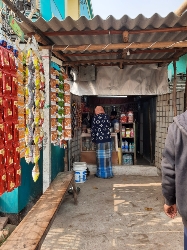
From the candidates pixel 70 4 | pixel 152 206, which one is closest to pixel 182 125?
pixel 152 206

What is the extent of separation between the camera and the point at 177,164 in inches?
87.3

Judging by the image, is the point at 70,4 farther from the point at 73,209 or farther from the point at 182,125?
the point at 182,125

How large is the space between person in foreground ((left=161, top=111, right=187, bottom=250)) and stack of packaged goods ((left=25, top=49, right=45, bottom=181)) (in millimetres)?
2057

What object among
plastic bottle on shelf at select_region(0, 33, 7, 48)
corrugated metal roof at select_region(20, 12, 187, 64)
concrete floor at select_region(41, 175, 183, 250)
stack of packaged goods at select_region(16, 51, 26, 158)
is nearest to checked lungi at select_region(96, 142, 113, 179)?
concrete floor at select_region(41, 175, 183, 250)

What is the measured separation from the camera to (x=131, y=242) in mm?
4027

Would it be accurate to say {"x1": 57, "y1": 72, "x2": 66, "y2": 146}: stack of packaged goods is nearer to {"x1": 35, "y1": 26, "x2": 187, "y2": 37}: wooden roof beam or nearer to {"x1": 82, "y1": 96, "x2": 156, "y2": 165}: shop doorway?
{"x1": 35, "y1": 26, "x2": 187, "y2": 37}: wooden roof beam

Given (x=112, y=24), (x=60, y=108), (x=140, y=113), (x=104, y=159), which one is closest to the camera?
(x=112, y=24)

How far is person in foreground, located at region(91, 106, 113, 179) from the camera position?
311 inches

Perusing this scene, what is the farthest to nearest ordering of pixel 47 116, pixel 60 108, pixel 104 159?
pixel 104 159 < pixel 60 108 < pixel 47 116

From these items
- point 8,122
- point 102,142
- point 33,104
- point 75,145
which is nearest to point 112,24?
point 33,104

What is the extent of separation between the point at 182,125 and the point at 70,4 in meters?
Answer: 10.9

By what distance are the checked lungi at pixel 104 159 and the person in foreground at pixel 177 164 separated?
5.60 meters

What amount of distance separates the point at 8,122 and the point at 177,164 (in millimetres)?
1837

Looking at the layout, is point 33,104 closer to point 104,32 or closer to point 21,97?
point 21,97
